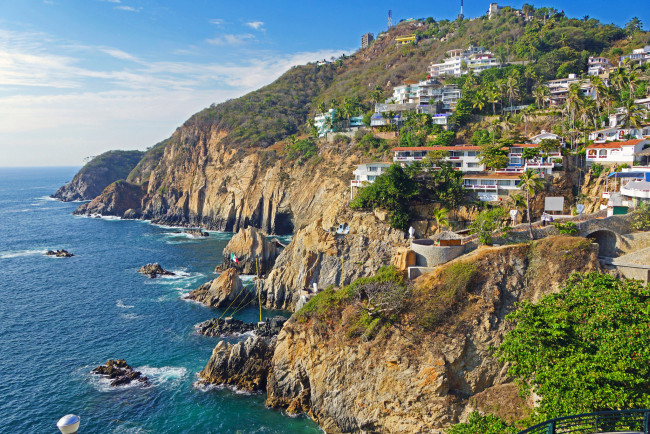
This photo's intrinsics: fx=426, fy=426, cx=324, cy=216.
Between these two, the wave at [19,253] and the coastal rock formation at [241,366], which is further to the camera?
the wave at [19,253]

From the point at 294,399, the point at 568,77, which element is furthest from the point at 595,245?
the point at 568,77

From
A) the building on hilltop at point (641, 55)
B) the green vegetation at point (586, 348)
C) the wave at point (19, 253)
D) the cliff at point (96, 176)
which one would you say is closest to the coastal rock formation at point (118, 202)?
the cliff at point (96, 176)

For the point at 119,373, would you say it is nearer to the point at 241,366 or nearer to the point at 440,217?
the point at 241,366

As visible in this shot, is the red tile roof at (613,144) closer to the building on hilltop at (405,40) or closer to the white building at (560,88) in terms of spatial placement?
the white building at (560,88)

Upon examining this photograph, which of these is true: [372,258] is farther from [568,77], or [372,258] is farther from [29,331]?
[568,77]

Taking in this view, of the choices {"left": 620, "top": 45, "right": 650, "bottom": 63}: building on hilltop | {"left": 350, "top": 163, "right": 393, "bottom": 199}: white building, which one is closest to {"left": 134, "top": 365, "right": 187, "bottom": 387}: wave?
{"left": 350, "top": 163, "right": 393, "bottom": 199}: white building

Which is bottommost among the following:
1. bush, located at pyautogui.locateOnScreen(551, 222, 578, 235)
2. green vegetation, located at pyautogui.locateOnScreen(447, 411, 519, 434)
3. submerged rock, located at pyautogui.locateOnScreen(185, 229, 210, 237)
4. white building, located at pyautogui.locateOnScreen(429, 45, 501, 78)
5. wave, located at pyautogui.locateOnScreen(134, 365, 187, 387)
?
wave, located at pyautogui.locateOnScreen(134, 365, 187, 387)

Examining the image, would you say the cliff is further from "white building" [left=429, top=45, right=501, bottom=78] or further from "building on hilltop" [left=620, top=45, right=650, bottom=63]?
"building on hilltop" [left=620, top=45, right=650, bottom=63]
